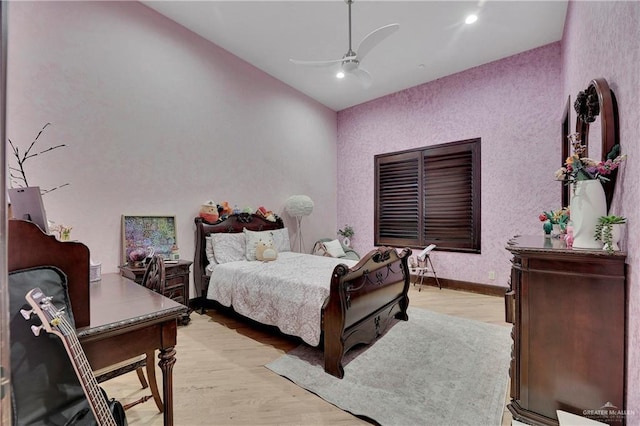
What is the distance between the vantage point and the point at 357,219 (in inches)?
222

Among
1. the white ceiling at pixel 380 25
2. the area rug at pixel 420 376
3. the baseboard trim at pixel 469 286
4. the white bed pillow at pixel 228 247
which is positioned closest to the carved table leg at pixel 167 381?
the area rug at pixel 420 376

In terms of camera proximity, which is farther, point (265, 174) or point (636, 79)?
point (265, 174)

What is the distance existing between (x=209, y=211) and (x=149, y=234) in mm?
726

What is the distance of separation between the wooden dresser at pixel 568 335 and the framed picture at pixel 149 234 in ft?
10.9

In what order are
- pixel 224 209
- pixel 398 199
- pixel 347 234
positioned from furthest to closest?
pixel 347 234
pixel 398 199
pixel 224 209

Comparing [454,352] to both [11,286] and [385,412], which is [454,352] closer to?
[385,412]

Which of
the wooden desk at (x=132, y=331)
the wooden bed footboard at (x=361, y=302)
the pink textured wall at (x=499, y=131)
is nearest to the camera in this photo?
the wooden desk at (x=132, y=331)

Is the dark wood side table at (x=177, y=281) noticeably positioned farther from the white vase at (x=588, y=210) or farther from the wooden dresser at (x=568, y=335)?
the white vase at (x=588, y=210)

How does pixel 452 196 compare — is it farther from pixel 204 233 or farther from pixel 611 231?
pixel 204 233

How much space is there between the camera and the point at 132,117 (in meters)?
3.00

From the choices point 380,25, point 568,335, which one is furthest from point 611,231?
point 380,25

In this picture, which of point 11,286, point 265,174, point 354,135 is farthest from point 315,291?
point 354,135

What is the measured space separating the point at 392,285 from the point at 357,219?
111 inches

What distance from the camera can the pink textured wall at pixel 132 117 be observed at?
2.43 metres
